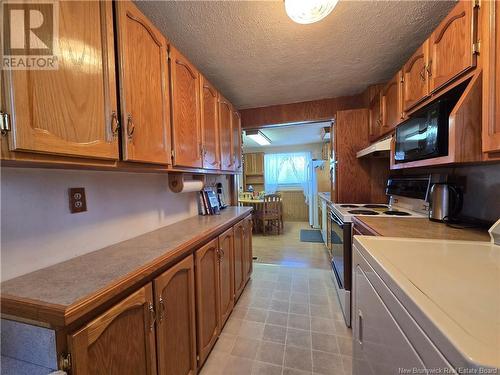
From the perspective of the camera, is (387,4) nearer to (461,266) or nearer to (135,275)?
(461,266)

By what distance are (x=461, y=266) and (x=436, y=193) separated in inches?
38.7

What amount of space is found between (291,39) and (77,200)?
1693 mm

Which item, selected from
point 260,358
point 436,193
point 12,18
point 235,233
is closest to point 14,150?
point 12,18

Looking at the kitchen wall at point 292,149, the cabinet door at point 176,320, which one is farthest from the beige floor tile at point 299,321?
the kitchen wall at point 292,149

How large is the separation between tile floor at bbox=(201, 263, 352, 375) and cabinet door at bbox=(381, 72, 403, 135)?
5.85ft

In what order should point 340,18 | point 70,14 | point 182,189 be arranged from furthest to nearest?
point 182,189 < point 340,18 < point 70,14

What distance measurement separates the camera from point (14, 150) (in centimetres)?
61

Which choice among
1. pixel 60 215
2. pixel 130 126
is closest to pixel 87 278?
pixel 60 215

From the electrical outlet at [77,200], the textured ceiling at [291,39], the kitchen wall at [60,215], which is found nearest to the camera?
the kitchen wall at [60,215]

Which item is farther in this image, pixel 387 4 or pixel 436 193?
pixel 436 193

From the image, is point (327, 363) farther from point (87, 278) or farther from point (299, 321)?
point (87, 278)

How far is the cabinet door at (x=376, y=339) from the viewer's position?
0.55 metres

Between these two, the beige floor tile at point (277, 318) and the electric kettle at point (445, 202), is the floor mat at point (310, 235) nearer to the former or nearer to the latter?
the beige floor tile at point (277, 318)

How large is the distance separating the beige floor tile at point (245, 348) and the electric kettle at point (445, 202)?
5.20ft
